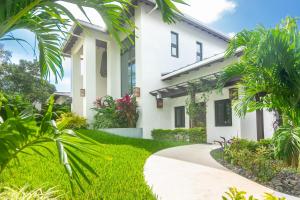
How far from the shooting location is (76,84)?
21.5 m

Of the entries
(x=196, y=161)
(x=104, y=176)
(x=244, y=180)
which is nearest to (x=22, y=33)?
(x=104, y=176)

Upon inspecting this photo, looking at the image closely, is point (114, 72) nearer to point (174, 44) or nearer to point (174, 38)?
point (174, 44)

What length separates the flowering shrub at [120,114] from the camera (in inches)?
559

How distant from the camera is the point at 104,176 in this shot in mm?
4879

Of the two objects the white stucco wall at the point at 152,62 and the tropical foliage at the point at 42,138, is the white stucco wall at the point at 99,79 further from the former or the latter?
the tropical foliage at the point at 42,138

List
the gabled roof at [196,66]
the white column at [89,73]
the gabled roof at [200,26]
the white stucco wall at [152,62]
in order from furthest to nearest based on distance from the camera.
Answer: the white column at [89,73] < the gabled roof at [200,26] < the white stucco wall at [152,62] < the gabled roof at [196,66]

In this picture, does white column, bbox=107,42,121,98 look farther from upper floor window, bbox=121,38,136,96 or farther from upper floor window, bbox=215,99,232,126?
upper floor window, bbox=215,99,232,126

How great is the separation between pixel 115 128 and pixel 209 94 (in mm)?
5148

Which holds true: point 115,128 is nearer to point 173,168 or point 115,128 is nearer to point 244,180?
point 173,168

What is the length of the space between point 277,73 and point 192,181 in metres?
2.54

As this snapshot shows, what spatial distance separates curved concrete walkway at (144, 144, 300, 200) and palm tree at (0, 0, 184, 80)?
2366 millimetres

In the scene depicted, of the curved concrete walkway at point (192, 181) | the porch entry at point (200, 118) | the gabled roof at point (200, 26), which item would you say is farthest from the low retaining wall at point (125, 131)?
the curved concrete walkway at point (192, 181)

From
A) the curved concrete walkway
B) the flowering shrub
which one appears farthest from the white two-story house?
the curved concrete walkway

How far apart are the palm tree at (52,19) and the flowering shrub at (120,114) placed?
11.0 meters
